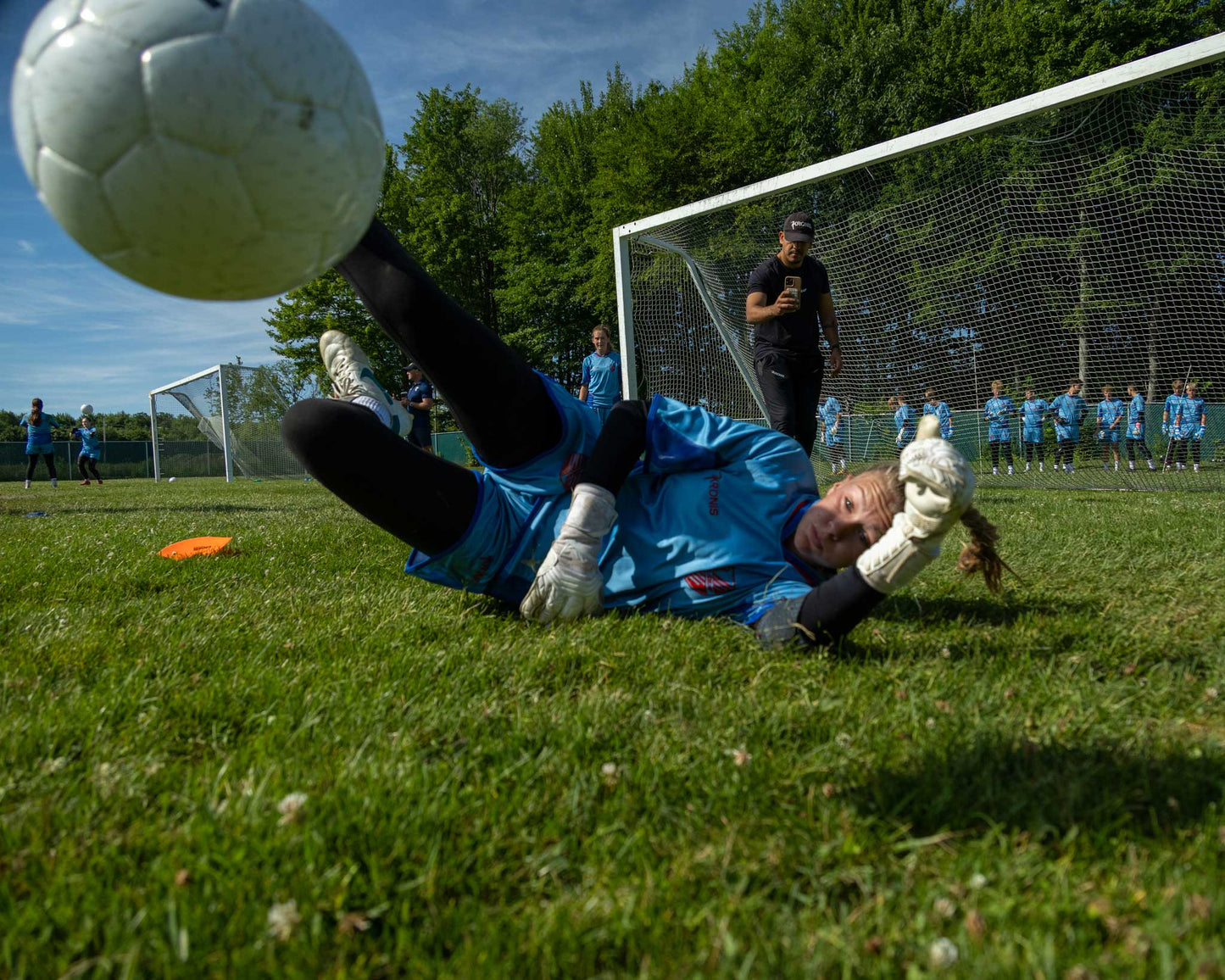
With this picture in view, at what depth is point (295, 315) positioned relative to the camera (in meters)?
33.8

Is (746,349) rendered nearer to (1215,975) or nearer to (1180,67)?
(1180,67)

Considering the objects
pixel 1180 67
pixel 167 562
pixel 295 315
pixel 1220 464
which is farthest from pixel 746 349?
pixel 295 315

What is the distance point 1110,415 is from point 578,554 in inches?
617

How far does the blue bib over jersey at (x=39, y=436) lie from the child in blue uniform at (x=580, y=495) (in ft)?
60.2

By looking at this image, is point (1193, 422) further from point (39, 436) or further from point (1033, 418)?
point (39, 436)

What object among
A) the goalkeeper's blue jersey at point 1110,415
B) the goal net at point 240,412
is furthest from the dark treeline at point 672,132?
the goalkeeper's blue jersey at point 1110,415

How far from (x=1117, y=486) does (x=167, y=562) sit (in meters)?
11.1

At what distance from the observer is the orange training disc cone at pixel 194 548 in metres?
4.42

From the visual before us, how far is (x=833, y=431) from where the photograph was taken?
12.3m

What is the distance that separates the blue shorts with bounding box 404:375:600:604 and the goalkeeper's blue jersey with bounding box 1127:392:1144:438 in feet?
51.3

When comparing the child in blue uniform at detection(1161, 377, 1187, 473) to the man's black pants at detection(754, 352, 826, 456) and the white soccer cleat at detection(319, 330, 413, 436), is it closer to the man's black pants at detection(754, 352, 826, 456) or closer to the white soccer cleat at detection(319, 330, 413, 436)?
the man's black pants at detection(754, 352, 826, 456)

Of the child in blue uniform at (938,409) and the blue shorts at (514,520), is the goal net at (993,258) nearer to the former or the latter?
the child in blue uniform at (938,409)

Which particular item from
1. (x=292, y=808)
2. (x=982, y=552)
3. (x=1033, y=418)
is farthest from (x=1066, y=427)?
(x=292, y=808)

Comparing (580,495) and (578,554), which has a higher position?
(580,495)
